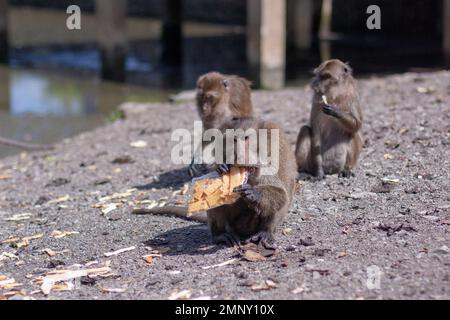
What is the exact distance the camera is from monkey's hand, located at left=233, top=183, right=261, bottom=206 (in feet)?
21.0

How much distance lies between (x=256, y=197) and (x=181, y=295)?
1.08 meters

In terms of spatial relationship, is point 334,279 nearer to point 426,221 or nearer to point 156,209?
point 426,221

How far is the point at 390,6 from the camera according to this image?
24.5 metres

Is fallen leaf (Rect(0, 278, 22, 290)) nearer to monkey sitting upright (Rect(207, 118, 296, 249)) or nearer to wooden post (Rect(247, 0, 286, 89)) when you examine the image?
monkey sitting upright (Rect(207, 118, 296, 249))

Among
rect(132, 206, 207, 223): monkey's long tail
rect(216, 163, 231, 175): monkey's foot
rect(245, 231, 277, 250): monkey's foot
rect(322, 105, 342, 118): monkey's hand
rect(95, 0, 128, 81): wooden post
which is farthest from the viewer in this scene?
rect(95, 0, 128, 81): wooden post

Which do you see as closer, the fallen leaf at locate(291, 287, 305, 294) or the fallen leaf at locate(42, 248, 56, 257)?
the fallen leaf at locate(291, 287, 305, 294)

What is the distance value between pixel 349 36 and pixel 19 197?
54.6 ft

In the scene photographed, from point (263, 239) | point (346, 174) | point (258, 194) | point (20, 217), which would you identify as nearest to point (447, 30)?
point (346, 174)

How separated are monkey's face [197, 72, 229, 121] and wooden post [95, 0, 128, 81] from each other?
10.5 metres

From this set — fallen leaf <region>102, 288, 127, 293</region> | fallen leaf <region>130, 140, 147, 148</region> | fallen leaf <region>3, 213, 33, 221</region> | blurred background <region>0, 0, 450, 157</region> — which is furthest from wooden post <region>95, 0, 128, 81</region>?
fallen leaf <region>102, 288, 127, 293</region>

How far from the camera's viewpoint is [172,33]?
23188mm

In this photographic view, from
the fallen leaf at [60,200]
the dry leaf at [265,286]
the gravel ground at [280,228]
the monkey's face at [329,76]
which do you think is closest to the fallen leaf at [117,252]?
the gravel ground at [280,228]

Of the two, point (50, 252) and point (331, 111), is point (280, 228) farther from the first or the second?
point (50, 252)

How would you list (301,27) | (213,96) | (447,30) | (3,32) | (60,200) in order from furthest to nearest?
(301,27)
(3,32)
(447,30)
(60,200)
(213,96)
